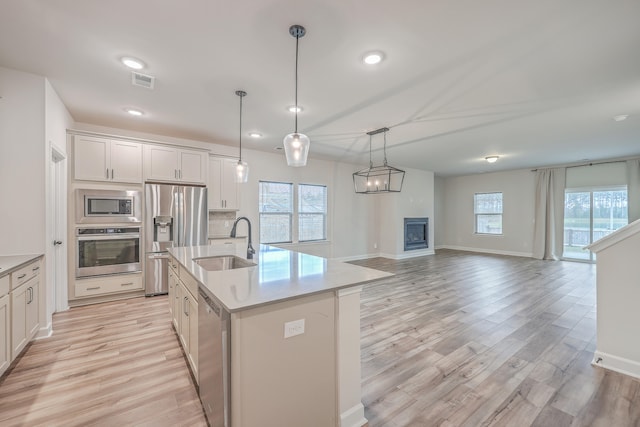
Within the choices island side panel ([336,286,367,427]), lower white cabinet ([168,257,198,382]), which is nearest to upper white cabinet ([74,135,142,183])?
lower white cabinet ([168,257,198,382])

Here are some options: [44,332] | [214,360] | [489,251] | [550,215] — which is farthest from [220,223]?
[550,215]

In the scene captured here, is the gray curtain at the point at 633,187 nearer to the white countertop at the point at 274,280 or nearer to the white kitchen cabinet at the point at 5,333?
the white countertop at the point at 274,280

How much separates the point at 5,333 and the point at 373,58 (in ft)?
12.1

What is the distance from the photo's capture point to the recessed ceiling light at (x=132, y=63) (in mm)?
2332

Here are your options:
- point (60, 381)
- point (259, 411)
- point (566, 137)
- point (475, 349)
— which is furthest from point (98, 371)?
point (566, 137)

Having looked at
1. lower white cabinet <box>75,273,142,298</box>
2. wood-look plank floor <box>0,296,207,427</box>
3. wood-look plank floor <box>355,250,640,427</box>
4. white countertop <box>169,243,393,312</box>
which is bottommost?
wood-look plank floor <box>0,296,207,427</box>

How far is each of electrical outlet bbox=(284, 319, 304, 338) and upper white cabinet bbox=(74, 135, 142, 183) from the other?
12.7 ft

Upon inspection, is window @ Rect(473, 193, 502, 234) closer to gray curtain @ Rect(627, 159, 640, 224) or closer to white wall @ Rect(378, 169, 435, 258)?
white wall @ Rect(378, 169, 435, 258)

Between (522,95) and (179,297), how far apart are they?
4.21 m

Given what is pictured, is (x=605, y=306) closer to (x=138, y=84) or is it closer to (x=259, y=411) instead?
(x=259, y=411)

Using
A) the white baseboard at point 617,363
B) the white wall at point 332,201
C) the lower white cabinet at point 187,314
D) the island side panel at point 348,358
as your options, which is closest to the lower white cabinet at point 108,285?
the lower white cabinet at point 187,314

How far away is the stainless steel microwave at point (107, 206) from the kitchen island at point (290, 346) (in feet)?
9.74

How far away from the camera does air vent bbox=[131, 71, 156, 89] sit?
2570mm

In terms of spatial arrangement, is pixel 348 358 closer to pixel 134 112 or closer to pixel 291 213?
pixel 134 112
